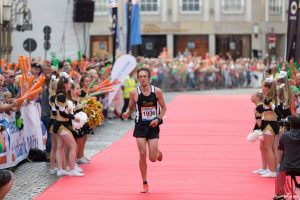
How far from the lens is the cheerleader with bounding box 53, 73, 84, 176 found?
13.9 m

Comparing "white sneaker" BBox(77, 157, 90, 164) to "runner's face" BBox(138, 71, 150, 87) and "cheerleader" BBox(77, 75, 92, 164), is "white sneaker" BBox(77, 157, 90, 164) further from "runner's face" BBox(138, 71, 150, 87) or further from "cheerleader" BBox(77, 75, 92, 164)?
"runner's face" BBox(138, 71, 150, 87)

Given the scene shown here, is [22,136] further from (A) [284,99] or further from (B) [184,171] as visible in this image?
(A) [284,99]

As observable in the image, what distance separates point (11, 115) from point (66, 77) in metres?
1.22

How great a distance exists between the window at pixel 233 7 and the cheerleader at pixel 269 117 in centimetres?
4967

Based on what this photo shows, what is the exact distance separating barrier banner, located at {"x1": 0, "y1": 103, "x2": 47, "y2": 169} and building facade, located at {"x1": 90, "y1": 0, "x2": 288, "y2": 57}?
151 feet

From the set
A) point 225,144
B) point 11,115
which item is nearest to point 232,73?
point 225,144

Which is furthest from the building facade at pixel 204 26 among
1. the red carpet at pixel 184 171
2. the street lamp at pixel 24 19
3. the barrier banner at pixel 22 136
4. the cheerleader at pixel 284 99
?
the cheerleader at pixel 284 99

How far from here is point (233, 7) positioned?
63.0 meters

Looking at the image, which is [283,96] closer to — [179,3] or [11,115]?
[11,115]

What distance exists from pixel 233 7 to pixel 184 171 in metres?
49.2

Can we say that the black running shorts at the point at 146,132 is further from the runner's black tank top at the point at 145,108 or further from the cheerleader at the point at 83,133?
the cheerleader at the point at 83,133

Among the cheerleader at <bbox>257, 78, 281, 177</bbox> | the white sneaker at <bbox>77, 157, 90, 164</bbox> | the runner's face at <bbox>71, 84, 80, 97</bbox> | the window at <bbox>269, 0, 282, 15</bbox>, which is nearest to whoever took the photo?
the cheerleader at <bbox>257, 78, 281, 177</bbox>

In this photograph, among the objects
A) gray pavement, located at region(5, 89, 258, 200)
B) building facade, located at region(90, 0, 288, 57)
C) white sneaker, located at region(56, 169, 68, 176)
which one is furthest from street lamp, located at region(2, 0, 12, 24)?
building facade, located at region(90, 0, 288, 57)

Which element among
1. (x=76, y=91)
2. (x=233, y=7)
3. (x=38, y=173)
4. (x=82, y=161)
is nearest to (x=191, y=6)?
(x=233, y=7)
